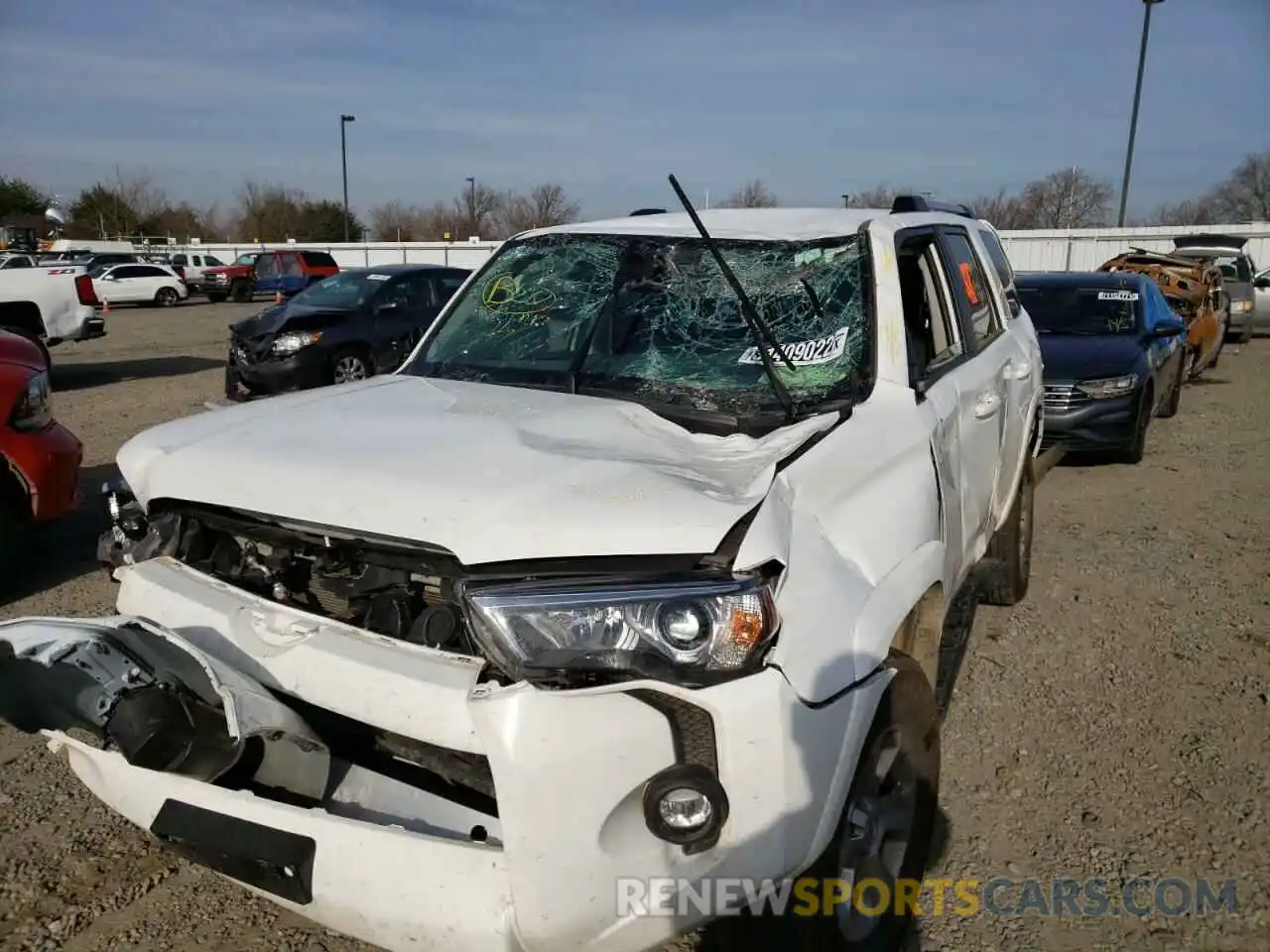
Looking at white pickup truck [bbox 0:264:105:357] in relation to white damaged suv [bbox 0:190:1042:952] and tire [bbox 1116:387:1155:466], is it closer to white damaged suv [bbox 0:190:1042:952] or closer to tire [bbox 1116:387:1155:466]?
white damaged suv [bbox 0:190:1042:952]

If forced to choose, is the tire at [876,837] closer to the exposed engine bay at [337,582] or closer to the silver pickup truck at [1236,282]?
the exposed engine bay at [337,582]

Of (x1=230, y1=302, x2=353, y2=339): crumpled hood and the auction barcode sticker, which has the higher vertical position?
the auction barcode sticker

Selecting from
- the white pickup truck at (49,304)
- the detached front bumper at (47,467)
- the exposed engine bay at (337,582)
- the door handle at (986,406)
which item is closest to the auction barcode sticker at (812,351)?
the door handle at (986,406)

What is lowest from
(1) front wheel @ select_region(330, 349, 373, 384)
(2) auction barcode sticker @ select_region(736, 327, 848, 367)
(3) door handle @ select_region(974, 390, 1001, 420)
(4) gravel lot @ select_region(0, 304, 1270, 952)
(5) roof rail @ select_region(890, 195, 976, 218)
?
(4) gravel lot @ select_region(0, 304, 1270, 952)

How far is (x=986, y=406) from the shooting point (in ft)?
12.3

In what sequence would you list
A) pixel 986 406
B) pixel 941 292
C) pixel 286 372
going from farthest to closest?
pixel 286 372, pixel 941 292, pixel 986 406

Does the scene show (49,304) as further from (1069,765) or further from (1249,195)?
(1249,195)

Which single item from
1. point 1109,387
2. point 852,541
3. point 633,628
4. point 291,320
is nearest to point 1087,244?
point 1109,387

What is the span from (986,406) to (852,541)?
166 centimetres

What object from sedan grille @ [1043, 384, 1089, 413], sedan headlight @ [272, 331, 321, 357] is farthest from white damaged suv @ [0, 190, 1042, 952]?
sedan headlight @ [272, 331, 321, 357]

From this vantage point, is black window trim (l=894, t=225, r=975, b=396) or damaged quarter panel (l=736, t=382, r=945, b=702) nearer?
damaged quarter panel (l=736, t=382, r=945, b=702)

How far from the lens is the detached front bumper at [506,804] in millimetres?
1846

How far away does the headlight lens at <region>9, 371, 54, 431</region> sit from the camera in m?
4.96

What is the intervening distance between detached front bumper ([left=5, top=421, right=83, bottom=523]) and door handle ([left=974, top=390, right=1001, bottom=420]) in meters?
4.34
